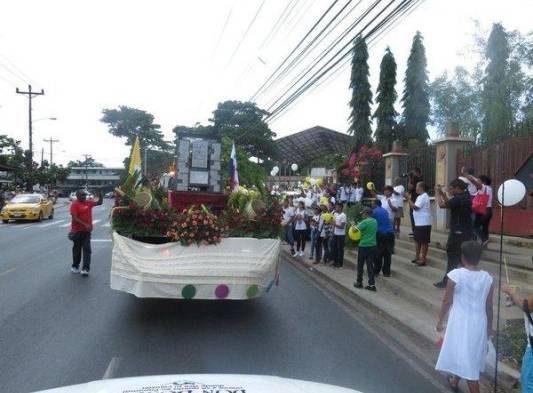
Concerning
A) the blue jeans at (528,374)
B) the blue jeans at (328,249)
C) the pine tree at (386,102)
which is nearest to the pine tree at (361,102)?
the pine tree at (386,102)

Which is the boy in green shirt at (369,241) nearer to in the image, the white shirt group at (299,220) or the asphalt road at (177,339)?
the asphalt road at (177,339)

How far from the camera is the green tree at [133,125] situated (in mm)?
68562

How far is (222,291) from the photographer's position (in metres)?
7.04

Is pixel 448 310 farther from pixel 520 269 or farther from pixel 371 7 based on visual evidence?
pixel 371 7

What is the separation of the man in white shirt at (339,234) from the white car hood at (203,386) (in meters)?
9.41

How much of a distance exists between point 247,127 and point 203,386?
48382mm

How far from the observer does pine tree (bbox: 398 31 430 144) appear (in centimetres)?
3522

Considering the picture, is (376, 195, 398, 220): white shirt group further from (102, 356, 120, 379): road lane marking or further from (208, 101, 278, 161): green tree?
(208, 101, 278, 161): green tree

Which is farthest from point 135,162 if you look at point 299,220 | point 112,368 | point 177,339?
point 299,220

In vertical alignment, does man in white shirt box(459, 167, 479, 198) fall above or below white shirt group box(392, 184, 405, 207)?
above

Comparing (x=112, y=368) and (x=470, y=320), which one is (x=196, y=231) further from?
(x=470, y=320)

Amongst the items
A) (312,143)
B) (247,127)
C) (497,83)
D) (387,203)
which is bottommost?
(387,203)

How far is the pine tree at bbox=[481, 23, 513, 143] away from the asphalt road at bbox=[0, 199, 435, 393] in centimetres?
1660

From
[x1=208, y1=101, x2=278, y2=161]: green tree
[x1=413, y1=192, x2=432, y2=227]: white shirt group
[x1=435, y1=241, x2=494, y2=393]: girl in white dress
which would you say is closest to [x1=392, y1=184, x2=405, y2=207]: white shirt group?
[x1=413, y1=192, x2=432, y2=227]: white shirt group
